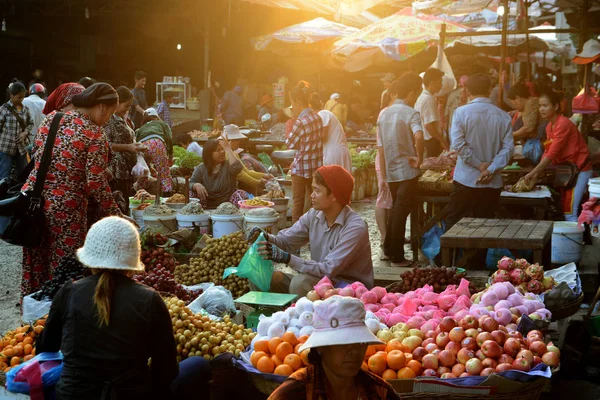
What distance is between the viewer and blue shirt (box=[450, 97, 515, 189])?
24.2 ft

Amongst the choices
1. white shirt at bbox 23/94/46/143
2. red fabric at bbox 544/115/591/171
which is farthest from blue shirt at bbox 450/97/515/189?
white shirt at bbox 23/94/46/143

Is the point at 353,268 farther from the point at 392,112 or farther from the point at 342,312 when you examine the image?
the point at 392,112

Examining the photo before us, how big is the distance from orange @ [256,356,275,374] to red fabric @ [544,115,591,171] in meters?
5.71

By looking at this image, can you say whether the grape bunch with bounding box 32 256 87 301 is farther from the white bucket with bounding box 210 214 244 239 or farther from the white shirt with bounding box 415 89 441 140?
the white shirt with bounding box 415 89 441 140

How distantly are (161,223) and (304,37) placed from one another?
12.1m

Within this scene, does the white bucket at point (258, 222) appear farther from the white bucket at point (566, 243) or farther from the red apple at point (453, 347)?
the red apple at point (453, 347)

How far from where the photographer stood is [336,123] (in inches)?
365

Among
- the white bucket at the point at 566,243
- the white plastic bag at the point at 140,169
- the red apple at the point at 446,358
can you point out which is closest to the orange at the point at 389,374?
the red apple at the point at 446,358

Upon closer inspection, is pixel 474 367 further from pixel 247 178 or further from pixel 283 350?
pixel 247 178

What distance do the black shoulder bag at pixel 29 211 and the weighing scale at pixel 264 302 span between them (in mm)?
1589

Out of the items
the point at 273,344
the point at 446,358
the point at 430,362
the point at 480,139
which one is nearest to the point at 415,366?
the point at 430,362

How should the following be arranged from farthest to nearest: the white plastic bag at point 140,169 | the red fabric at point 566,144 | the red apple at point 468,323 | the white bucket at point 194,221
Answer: the red fabric at point 566,144, the white plastic bag at point 140,169, the white bucket at point 194,221, the red apple at point 468,323

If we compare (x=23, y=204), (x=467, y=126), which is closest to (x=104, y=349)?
(x=23, y=204)

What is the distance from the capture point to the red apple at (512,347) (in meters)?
3.84
